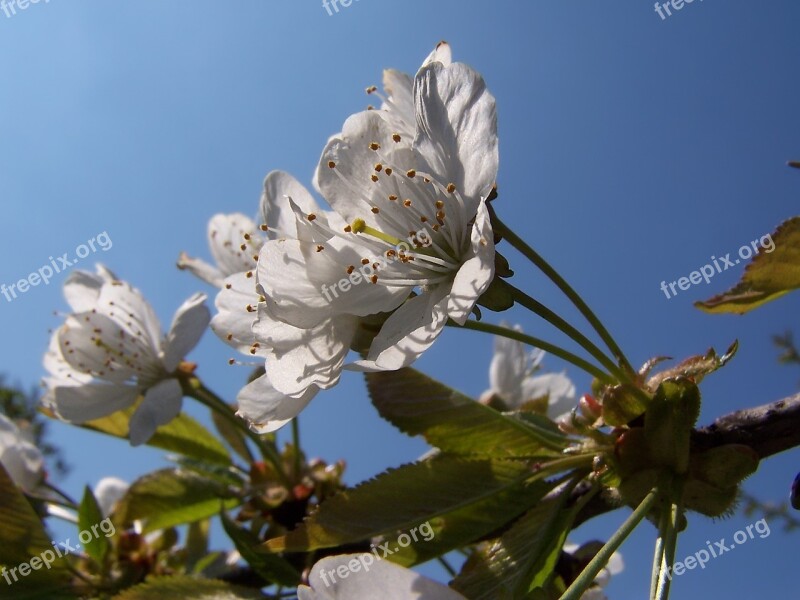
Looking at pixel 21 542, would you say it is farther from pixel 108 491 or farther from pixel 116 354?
pixel 108 491

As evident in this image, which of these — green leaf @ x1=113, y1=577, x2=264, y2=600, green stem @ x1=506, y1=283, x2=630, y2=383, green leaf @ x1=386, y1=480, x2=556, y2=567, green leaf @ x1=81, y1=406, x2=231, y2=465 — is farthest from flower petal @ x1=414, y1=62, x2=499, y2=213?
green leaf @ x1=81, y1=406, x2=231, y2=465

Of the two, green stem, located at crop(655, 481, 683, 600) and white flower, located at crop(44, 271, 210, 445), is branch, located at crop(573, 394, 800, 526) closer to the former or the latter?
green stem, located at crop(655, 481, 683, 600)

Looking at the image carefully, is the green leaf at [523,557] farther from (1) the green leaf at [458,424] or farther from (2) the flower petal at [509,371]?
(2) the flower petal at [509,371]

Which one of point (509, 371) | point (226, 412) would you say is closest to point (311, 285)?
point (226, 412)

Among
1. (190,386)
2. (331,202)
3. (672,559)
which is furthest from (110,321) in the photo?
(672,559)

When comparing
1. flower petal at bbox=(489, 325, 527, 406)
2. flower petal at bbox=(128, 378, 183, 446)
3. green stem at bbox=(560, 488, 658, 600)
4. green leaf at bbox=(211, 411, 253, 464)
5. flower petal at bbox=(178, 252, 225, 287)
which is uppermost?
flower petal at bbox=(178, 252, 225, 287)

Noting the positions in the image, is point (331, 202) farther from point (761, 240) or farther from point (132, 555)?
point (132, 555)
